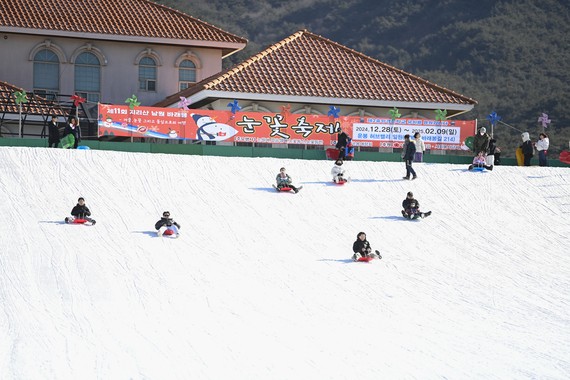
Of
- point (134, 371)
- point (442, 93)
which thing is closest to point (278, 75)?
point (442, 93)

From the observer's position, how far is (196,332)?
12.9 meters

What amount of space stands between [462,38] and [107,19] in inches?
2203

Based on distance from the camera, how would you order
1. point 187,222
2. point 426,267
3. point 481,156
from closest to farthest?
point 426,267
point 187,222
point 481,156

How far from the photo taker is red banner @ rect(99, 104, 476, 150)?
24.6 meters

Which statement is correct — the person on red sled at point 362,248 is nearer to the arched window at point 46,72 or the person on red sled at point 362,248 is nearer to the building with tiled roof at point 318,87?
the building with tiled roof at point 318,87

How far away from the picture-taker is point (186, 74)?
3594cm

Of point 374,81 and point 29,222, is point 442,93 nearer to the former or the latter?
point 374,81

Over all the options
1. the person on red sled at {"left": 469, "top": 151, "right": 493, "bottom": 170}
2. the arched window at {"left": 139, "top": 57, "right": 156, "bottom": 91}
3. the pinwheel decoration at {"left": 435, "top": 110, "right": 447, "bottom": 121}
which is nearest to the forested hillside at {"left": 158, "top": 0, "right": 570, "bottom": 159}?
the arched window at {"left": 139, "top": 57, "right": 156, "bottom": 91}

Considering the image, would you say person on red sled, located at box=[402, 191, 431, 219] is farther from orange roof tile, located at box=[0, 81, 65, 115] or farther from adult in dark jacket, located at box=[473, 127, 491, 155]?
orange roof tile, located at box=[0, 81, 65, 115]

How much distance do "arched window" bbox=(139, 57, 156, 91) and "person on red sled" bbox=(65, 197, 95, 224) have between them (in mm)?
18162

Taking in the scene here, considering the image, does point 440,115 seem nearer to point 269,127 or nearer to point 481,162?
point 481,162

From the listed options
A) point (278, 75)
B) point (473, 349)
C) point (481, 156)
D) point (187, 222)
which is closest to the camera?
point (473, 349)

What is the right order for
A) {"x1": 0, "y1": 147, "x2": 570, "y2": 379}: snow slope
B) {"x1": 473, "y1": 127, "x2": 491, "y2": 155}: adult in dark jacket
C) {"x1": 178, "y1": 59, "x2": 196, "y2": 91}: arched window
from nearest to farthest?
{"x1": 0, "y1": 147, "x2": 570, "y2": 379}: snow slope < {"x1": 473, "y1": 127, "x2": 491, "y2": 155}: adult in dark jacket < {"x1": 178, "y1": 59, "x2": 196, "y2": 91}: arched window

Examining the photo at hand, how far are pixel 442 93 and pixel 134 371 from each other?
2331cm
